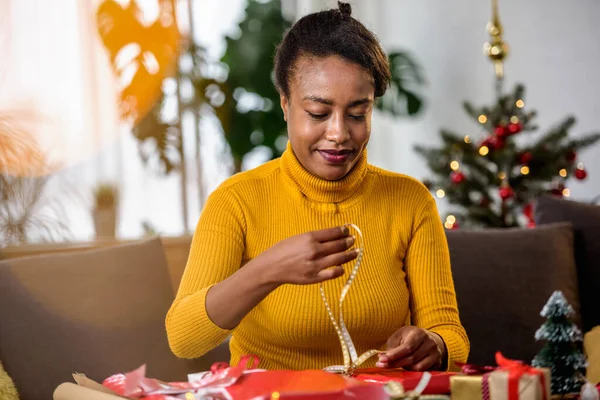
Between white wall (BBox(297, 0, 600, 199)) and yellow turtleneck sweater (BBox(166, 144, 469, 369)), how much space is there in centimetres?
254

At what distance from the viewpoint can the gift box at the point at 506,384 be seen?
2.87 ft

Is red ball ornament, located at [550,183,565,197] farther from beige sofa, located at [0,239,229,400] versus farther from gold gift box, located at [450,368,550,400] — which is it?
gold gift box, located at [450,368,550,400]

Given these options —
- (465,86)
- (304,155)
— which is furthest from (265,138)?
(304,155)

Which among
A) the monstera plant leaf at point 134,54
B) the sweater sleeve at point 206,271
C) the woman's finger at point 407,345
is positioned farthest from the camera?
the monstera plant leaf at point 134,54

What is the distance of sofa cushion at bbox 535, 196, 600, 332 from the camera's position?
2109 millimetres

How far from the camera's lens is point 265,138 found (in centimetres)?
456

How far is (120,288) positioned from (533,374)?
1248 millimetres

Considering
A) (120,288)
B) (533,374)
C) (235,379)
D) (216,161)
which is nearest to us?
(533,374)

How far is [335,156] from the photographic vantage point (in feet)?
4.77

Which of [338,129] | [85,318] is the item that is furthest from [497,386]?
[85,318]

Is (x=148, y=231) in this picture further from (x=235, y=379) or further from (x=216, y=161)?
(x=235, y=379)

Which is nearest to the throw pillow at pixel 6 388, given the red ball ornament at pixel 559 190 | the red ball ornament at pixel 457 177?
the red ball ornament at pixel 457 177

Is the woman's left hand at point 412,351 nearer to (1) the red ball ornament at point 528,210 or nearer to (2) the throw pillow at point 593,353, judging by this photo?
(2) the throw pillow at point 593,353

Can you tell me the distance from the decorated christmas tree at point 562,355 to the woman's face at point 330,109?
54 cm
